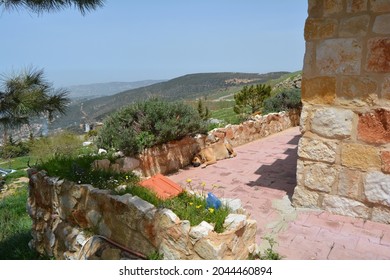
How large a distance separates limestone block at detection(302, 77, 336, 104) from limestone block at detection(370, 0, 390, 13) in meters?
0.78

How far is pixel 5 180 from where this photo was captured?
11.4 metres

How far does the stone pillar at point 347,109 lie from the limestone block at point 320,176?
1 cm

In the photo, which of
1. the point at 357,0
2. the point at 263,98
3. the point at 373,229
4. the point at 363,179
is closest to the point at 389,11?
the point at 357,0

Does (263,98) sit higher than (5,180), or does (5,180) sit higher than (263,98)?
(263,98)

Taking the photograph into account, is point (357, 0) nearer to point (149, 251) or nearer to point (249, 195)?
point (249, 195)

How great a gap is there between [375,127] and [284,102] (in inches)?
395

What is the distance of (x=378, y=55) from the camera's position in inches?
122

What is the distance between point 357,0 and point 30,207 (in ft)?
17.0

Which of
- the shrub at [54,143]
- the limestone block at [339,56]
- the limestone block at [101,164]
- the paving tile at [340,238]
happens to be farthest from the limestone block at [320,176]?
the shrub at [54,143]

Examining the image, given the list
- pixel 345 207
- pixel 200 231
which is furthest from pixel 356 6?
pixel 200 231

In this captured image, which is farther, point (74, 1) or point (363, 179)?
point (74, 1)

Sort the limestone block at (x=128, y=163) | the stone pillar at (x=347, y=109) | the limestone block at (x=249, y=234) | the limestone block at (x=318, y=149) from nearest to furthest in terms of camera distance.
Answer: the limestone block at (x=249, y=234)
the stone pillar at (x=347, y=109)
the limestone block at (x=318, y=149)
the limestone block at (x=128, y=163)

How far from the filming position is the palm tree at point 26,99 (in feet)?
21.7

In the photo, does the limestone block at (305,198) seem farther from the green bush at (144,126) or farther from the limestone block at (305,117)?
the green bush at (144,126)
